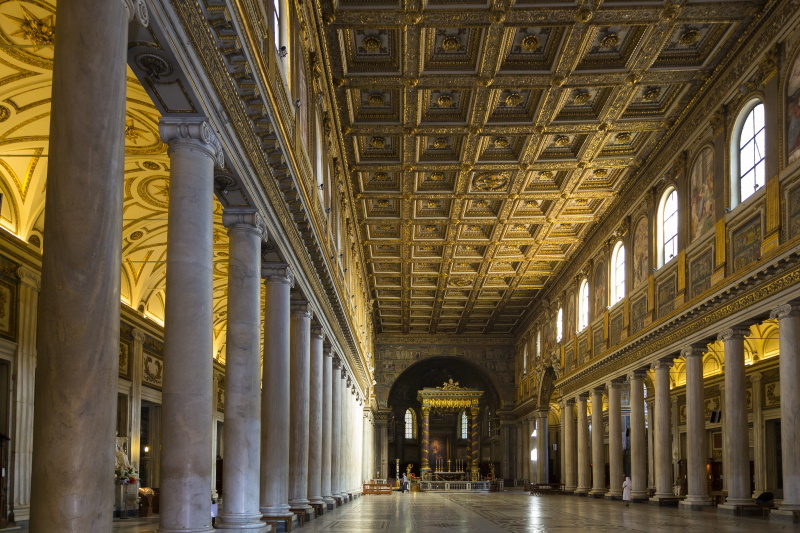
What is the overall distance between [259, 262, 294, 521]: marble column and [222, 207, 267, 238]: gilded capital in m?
2.89

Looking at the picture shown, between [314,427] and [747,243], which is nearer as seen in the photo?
[747,243]

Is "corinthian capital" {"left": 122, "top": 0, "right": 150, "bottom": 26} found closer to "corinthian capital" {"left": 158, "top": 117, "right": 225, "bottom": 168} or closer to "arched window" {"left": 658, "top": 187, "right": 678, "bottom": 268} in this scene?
"corinthian capital" {"left": 158, "top": 117, "right": 225, "bottom": 168}

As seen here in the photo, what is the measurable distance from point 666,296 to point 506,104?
24.1ft

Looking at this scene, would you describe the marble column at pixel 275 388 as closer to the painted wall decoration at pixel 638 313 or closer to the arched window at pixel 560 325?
the painted wall decoration at pixel 638 313

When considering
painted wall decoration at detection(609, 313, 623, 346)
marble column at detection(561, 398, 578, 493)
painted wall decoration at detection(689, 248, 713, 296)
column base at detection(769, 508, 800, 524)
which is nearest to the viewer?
column base at detection(769, 508, 800, 524)

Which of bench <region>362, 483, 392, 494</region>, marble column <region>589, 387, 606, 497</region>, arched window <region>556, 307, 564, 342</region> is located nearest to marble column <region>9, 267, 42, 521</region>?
marble column <region>589, 387, 606, 497</region>

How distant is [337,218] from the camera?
2620cm

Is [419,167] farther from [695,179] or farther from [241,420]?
[241,420]

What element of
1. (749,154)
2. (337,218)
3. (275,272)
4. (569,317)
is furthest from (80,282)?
(569,317)

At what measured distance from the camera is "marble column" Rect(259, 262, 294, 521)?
54.6 ft

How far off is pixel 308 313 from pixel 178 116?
10552 mm

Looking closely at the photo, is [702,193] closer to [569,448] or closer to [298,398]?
[298,398]

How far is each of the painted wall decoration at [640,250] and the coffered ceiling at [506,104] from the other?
1697 millimetres

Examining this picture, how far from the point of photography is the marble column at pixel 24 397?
57.9ft
